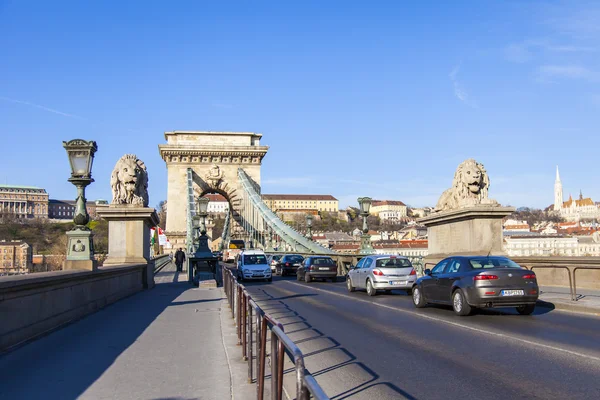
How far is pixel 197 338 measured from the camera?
1023 centimetres

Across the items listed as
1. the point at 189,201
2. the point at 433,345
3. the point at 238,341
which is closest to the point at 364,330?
the point at 433,345

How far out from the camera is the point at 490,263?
13.9 metres

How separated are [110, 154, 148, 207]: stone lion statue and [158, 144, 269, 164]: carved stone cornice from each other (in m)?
46.6

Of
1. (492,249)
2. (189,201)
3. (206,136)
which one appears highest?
(206,136)

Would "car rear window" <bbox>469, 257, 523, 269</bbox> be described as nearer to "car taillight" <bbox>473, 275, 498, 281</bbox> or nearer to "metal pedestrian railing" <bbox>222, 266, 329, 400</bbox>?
"car taillight" <bbox>473, 275, 498, 281</bbox>

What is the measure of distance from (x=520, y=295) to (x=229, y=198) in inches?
2273

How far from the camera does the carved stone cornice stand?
223 feet

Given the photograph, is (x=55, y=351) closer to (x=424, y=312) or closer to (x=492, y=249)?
(x=424, y=312)

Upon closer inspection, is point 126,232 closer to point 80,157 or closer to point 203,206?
point 80,157

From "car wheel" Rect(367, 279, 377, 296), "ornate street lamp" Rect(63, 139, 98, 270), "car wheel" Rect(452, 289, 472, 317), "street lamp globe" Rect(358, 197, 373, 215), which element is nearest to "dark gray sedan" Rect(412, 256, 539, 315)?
"car wheel" Rect(452, 289, 472, 317)

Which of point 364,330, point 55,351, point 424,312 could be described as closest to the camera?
point 55,351

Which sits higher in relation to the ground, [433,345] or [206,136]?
[206,136]

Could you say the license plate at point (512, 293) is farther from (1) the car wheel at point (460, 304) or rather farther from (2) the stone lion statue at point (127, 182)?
(2) the stone lion statue at point (127, 182)

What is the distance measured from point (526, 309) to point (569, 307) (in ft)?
3.67
